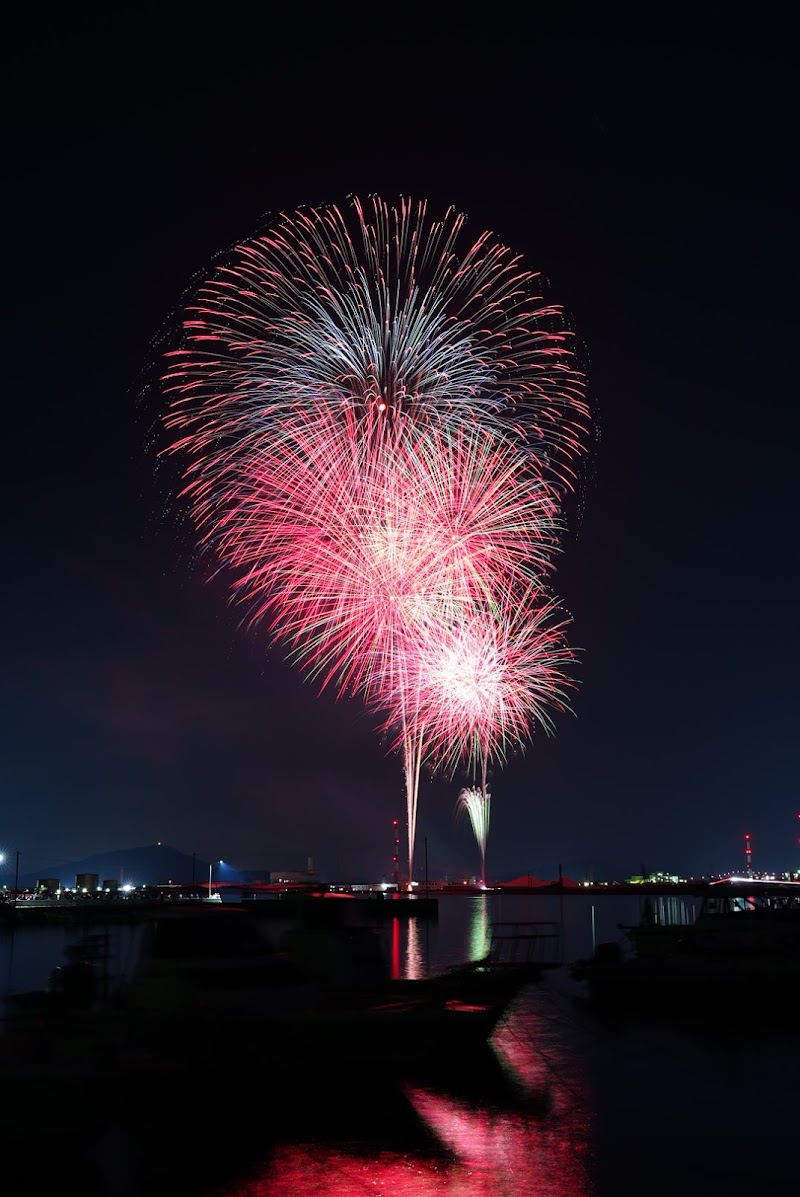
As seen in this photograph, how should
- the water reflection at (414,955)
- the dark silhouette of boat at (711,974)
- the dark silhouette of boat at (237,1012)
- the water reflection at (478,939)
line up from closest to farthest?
the dark silhouette of boat at (237,1012)
the dark silhouette of boat at (711,974)
the water reflection at (414,955)
the water reflection at (478,939)

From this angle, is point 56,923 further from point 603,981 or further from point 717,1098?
point 717,1098

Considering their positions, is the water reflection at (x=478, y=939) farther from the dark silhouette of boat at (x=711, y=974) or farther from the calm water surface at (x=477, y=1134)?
the calm water surface at (x=477, y=1134)

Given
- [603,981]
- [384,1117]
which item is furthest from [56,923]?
[384,1117]

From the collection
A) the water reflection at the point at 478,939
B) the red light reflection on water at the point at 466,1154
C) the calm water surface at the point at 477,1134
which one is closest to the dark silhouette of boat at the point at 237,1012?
the calm water surface at the point at 477,1134

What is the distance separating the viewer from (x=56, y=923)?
106 metres

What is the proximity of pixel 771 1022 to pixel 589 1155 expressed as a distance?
18838mm

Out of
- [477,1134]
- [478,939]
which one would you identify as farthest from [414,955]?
[477,1134]

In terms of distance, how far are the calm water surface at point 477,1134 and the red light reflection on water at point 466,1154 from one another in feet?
0.16

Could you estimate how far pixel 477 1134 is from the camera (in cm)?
2006

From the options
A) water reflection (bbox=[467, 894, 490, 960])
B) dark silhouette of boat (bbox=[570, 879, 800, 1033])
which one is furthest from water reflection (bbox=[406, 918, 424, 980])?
dark silhouette of boat (bbox=[570, 879, 800, 1033])

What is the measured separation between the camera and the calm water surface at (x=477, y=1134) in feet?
57.1

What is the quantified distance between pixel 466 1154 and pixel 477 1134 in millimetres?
1339

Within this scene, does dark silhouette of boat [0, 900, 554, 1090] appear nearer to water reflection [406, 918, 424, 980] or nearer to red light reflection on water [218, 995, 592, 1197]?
red light reflection on water [218, 995, 592, 1197]

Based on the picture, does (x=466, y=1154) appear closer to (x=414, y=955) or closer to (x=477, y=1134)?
(x=477, y=1134)
